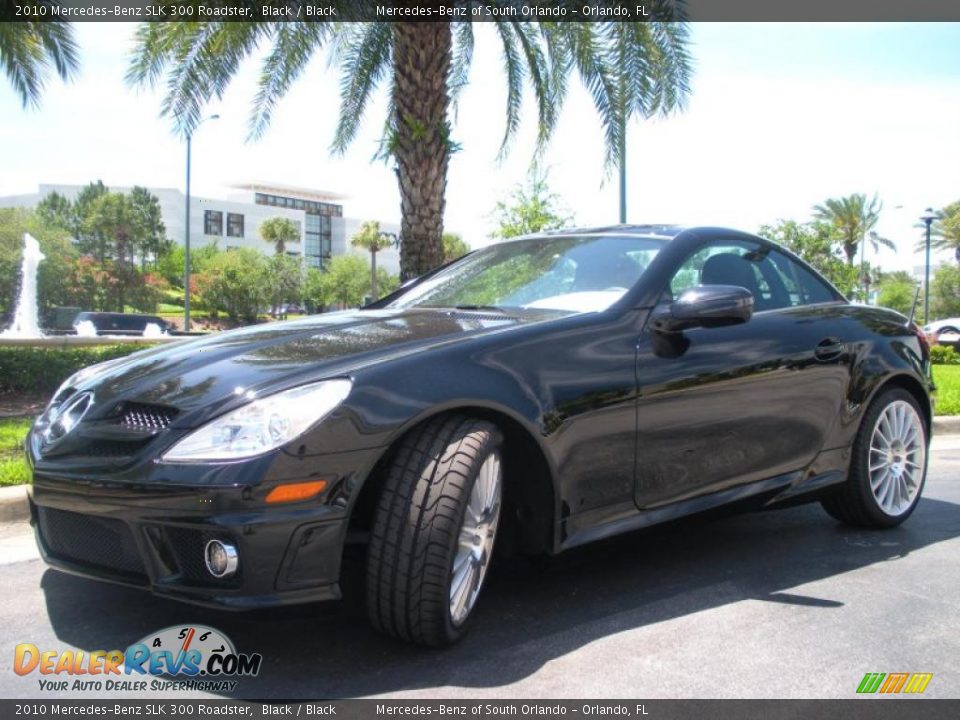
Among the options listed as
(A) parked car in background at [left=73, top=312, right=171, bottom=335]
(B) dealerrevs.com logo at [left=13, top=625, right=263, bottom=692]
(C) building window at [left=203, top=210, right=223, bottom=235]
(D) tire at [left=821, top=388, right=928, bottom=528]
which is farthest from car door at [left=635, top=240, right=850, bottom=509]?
(C) building window at [left=203, top=210, right=223, bottom=235]

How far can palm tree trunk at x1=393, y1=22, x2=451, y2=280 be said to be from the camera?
9633 millimetres

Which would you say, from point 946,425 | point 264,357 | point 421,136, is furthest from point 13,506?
point 946,425

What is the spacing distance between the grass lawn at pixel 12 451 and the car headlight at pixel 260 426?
2.67 feet

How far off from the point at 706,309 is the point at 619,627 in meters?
1.17

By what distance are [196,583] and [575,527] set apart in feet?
4.13

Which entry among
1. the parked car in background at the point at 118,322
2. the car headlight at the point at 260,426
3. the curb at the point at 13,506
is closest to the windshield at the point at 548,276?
the car headlight at the point at 260,426

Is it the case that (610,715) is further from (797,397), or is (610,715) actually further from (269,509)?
(797,397)

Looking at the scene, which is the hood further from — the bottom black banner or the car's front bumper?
the bottom black banner

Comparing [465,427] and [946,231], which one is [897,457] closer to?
[465,427]

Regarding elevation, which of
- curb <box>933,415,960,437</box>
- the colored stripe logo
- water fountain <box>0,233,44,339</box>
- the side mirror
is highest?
water fountain <box>0,233,44,339</box>

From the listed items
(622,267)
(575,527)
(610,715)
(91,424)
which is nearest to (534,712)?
(610,715)

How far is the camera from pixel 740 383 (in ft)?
12.4

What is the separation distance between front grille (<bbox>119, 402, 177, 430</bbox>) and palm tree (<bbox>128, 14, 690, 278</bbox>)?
6.94 m

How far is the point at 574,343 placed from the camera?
131 inches
